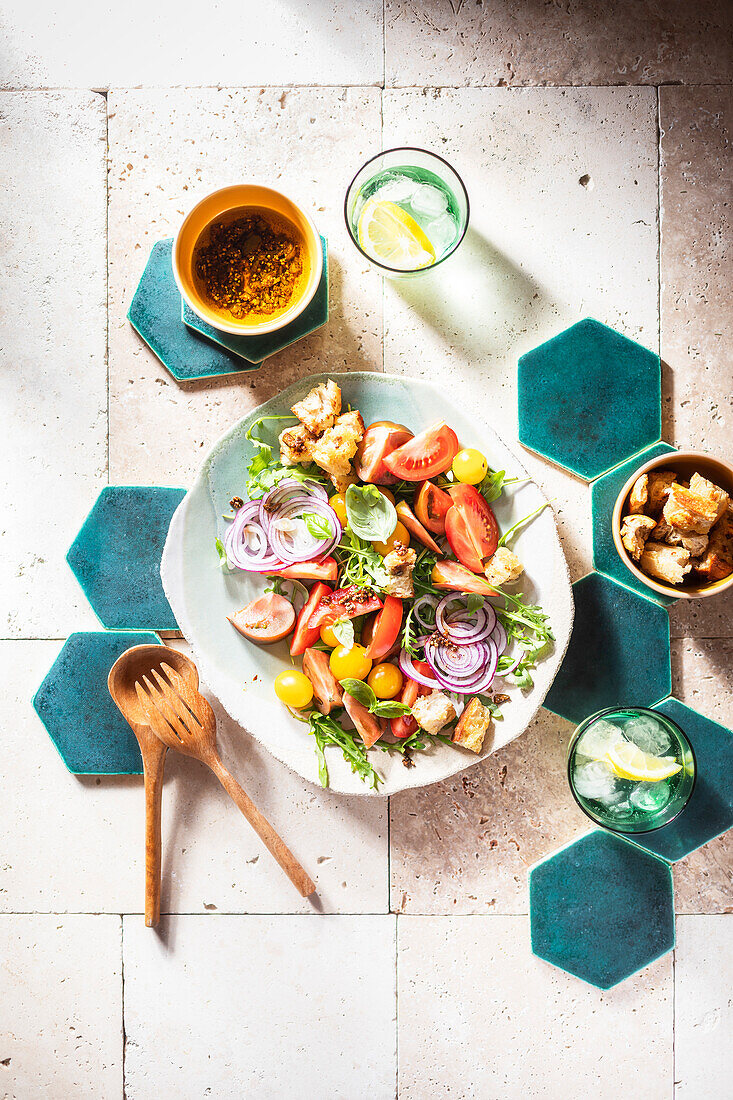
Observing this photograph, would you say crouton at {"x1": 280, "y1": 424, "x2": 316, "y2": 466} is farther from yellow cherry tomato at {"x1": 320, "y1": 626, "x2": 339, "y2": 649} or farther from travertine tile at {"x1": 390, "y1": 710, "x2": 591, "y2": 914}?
travertine tile at {"x1": 390, "y1": 710, "x2": 591, "y2": 914}

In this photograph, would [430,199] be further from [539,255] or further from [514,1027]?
[514,1027]

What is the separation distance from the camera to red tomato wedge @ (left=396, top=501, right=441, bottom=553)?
4.80ft

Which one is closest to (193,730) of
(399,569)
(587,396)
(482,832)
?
(399,569)

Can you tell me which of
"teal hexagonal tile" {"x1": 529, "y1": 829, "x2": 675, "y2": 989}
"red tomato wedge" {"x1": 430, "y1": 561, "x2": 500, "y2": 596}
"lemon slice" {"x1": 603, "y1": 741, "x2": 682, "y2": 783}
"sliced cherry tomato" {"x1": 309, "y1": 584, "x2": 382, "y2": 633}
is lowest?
"teal hexagonal tile" {"x1": 529, "y1": 829, "x2": 675, "y2": 989}

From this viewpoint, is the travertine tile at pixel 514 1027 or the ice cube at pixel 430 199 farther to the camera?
the travertine tile at pixel 514 1027

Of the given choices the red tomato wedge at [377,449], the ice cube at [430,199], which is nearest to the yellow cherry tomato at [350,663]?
the red tomato wedge at [377,449]

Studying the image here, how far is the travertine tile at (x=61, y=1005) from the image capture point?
172cm

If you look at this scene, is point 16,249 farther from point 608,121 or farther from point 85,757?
point 608,121

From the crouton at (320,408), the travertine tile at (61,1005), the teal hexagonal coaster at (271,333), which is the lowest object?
the travertine tile at (61,1005)

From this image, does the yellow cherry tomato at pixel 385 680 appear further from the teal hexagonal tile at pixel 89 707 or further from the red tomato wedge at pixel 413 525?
the teal hexagonal tile at pixel 89 707

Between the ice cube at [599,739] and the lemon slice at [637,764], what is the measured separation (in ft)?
0.04

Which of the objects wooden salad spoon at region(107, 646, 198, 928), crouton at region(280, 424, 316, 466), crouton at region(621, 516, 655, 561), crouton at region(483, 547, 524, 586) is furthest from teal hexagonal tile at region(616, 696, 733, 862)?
wooden salad spoon at region(107, 646, 198, 928)

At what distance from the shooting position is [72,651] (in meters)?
1.67

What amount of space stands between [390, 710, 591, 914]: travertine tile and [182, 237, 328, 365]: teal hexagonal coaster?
1056 millimetres
